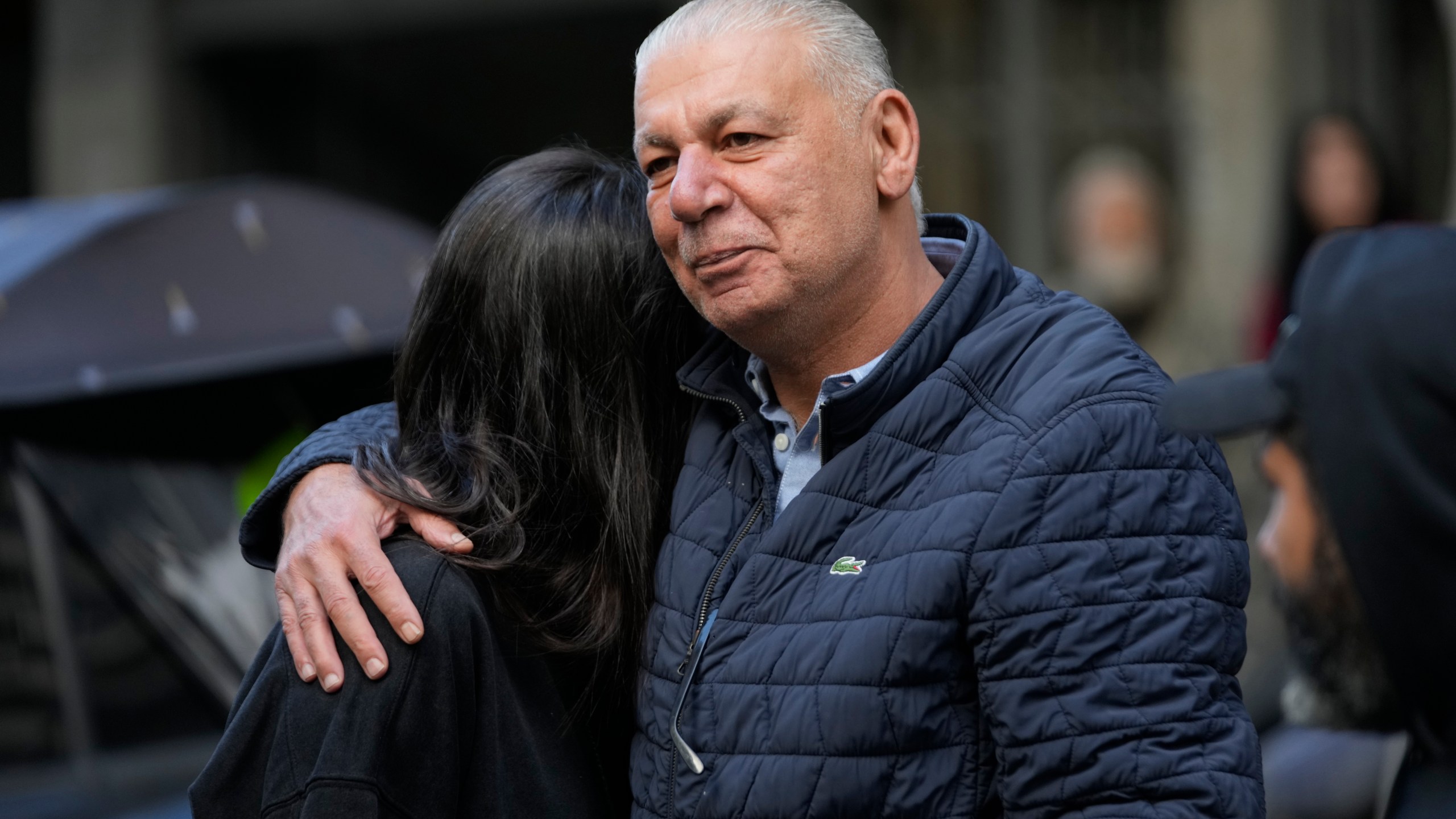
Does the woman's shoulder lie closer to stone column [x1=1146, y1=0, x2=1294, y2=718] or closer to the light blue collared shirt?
the light blue collared shirt

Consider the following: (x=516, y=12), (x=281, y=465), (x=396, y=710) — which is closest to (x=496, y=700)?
(x=396, y=710)

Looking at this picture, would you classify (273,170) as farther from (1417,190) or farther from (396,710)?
(396,710)

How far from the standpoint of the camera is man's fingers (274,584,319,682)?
188 centimetres

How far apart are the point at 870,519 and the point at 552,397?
580 millimetres

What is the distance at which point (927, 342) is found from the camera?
6.03 feet

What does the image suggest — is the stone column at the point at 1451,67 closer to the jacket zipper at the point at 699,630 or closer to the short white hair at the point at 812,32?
the short white hair at the point at 812,32

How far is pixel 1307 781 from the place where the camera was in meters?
2.70

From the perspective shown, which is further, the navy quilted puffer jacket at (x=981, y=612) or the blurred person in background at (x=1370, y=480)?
the navy quilted puffer jacket at (x=981, y=612)

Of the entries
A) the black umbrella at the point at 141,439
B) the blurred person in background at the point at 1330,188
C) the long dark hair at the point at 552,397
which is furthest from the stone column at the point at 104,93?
the long dark hair at the point at 552,397

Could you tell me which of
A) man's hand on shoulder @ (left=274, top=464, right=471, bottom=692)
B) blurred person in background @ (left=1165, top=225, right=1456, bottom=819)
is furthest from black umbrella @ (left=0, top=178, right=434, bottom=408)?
blurred person in background @ (left=1165, top=225, right=1456, bottom=819)

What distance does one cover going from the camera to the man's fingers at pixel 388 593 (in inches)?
73.4

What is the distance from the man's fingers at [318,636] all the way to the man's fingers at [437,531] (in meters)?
0.16

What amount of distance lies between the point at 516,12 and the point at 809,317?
6.73 metres

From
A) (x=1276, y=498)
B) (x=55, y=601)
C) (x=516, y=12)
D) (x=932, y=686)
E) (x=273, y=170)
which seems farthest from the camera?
(x=273, y=170)
